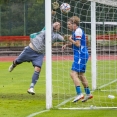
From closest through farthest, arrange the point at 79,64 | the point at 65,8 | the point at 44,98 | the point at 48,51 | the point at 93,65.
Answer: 1. the point at 48,51
2. the point at 79,64
3. the point at 65,8
4. the point at 44,98
5. the point at 93,65

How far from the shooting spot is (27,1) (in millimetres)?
45125

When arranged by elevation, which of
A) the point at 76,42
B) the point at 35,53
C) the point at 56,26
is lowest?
the point at 35,53

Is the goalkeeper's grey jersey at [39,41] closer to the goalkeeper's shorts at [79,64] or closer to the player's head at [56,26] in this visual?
the player's head at [56,26]

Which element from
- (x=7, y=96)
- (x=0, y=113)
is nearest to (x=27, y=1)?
(x=7, y=96)

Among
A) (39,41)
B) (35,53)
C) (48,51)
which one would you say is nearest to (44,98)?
(35,53)

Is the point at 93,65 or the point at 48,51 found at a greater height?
the point at 48,51

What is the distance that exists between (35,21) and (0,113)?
3224 cm

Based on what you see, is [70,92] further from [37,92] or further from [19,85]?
[19,85]

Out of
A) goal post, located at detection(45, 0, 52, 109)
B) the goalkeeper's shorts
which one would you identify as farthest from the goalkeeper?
goal post, located at detection(45, 0, 52, 109)

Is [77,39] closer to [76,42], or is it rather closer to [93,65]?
[76,42]

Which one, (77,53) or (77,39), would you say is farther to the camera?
(77,53)

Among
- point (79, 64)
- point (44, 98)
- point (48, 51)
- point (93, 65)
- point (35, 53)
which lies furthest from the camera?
point (93, 65)

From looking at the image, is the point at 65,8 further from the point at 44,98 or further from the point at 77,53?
the point at 44,98

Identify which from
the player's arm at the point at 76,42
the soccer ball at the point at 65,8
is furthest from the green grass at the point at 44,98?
the soccer ball at the point at 65,8
